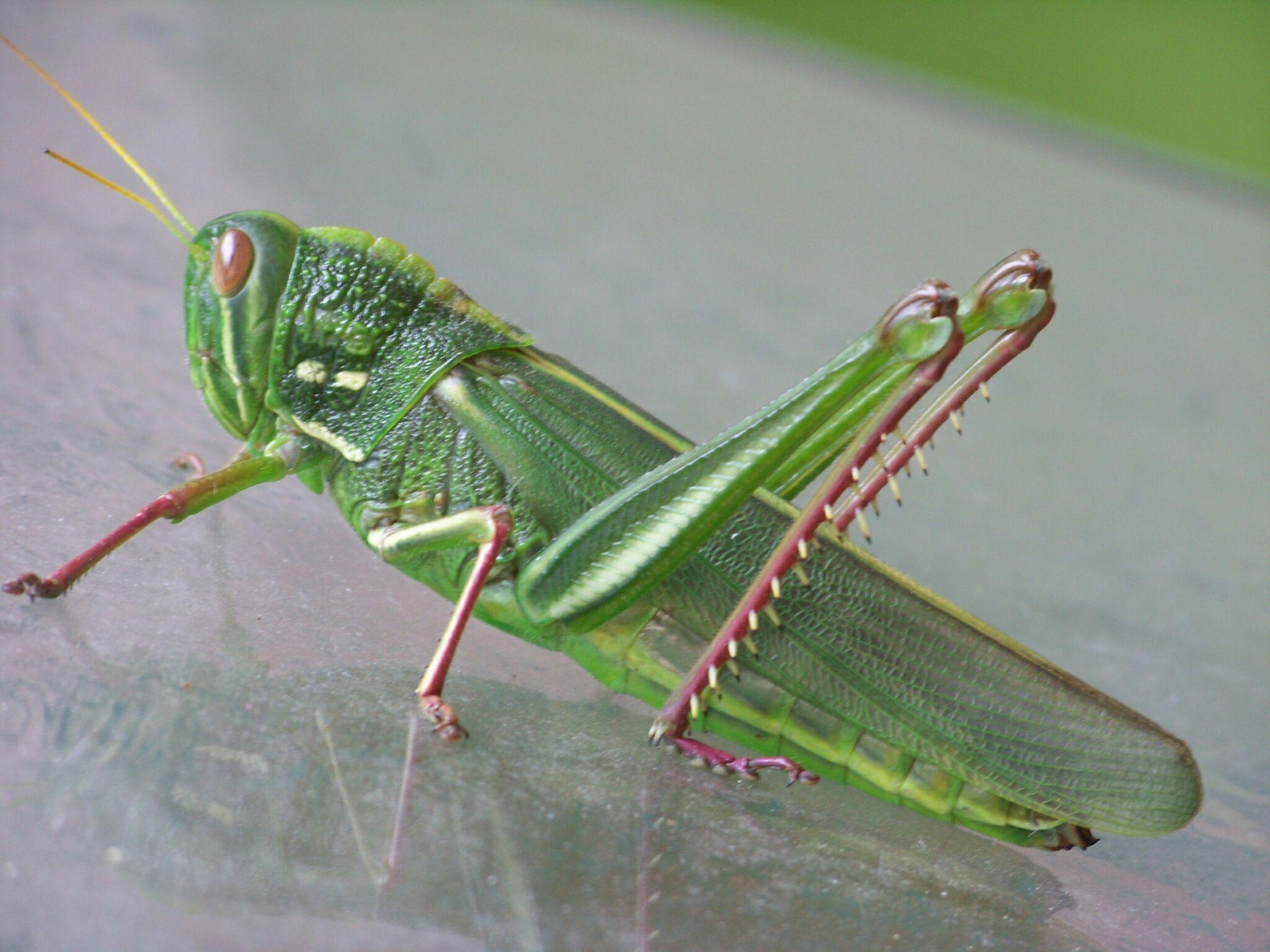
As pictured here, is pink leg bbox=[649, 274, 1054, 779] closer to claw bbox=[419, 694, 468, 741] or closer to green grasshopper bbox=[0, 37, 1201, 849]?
green grasshopper bbox=[0, 37, 1201, 849]

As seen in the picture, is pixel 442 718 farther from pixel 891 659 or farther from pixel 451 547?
pixel 891 659

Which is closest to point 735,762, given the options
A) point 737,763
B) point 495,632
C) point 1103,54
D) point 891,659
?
point 737,763

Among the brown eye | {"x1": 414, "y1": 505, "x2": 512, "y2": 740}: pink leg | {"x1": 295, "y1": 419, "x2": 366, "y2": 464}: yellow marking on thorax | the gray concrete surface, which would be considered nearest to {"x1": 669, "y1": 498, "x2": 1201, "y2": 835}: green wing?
the gray concrete surface

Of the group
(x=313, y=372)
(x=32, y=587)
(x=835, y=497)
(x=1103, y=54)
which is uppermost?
(x=1103, y=54)

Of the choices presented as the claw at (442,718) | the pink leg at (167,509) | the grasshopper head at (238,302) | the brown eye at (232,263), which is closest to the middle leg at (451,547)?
the claw at (442,718)

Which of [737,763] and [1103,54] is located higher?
[1103,54]

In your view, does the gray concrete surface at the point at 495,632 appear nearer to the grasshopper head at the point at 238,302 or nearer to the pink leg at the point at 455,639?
the pink leg at the point at 455,639
